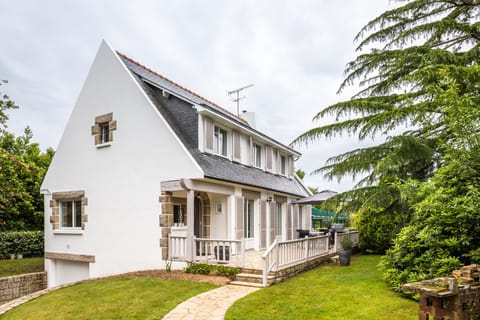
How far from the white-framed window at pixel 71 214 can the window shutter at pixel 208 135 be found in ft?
21.3

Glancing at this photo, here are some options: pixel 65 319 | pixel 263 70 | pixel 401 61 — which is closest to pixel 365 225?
pixel 401 61

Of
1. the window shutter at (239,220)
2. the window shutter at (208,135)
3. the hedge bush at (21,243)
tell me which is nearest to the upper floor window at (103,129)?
the window shutter at (208,135)

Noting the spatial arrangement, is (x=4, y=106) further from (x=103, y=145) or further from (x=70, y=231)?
(x=70, y=231)

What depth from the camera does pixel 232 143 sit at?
14.5m

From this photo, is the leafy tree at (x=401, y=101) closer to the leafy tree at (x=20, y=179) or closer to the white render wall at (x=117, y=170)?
the white render wall at (x=117, y=170)

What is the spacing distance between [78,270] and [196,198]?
6046mm

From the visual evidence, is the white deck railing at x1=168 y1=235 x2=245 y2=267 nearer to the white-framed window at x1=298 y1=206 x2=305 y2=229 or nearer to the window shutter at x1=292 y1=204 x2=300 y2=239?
the window shutter at x1=292 y1=204 x2=300 y2=239

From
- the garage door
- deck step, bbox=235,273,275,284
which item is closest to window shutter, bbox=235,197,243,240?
deck step, bbox=235,273,275,284

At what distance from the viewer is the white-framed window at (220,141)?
13.6 meters

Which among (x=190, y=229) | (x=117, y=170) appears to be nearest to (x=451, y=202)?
(x=190, y=229)

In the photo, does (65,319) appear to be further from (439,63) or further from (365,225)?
(365,225)

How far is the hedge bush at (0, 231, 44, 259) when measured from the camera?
691 inches

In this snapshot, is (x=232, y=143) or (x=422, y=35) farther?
(x=232, y=143)

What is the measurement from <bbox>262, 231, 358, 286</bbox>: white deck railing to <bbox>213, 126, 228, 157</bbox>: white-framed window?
4762 mm
